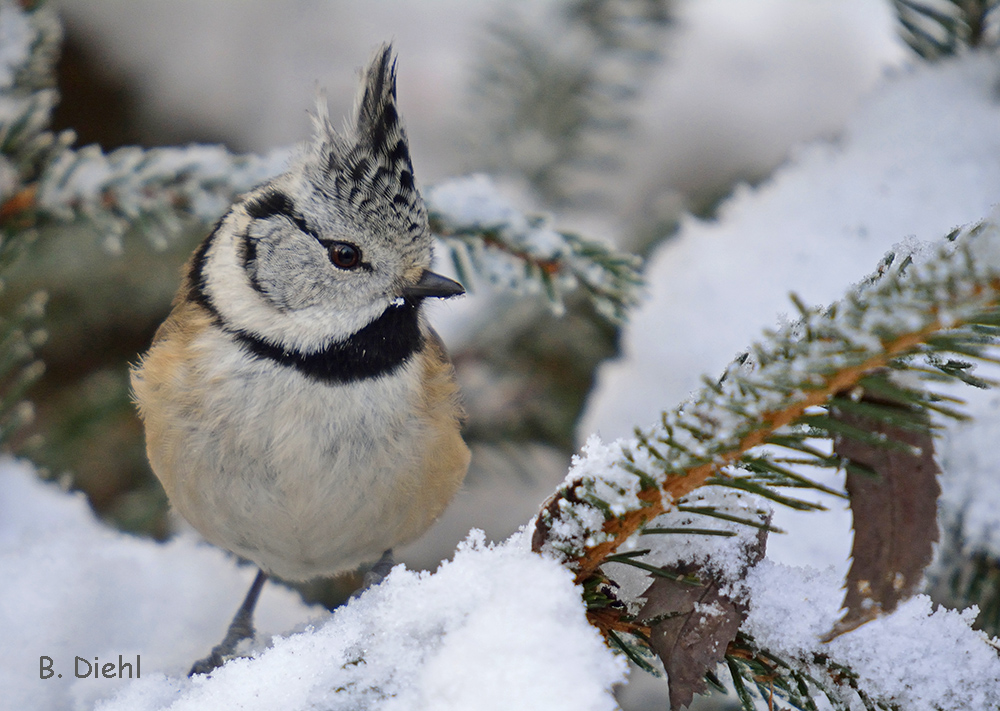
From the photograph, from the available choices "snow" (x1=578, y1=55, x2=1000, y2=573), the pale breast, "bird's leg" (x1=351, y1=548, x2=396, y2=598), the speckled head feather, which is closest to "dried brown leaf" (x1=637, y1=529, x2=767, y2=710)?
the pale breast

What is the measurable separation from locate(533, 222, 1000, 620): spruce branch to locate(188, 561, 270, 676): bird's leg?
881 mm

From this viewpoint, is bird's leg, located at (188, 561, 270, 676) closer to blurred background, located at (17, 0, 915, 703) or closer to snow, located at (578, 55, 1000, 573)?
blurred background, located at (17, 0, 915, 703)

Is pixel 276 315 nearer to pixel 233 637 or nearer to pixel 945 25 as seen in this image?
pixel 233 637

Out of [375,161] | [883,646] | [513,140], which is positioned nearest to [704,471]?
[883,646]

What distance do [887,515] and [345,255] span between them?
1263 mm

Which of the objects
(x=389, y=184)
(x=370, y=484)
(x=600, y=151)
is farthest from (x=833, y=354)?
(x=600, y=151)

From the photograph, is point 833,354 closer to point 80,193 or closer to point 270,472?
point 270,472

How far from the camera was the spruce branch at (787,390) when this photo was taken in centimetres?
55

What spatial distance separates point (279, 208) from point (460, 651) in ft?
4.19

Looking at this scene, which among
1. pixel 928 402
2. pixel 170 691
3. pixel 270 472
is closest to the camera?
pixel 928 402

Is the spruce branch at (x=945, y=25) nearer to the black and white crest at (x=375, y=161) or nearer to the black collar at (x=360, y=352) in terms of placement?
the black and white crest at (x=375, y=161)

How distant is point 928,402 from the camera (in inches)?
22.4

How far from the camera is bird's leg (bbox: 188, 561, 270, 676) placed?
1.37m

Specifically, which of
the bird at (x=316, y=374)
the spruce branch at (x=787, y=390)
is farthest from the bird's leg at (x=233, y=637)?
the spruce branch at (x=787, y=390)
